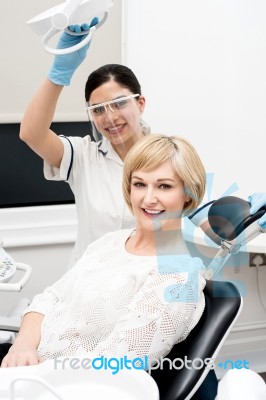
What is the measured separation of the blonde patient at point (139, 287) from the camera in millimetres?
1132

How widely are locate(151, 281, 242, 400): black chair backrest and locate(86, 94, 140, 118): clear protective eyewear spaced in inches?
25.7

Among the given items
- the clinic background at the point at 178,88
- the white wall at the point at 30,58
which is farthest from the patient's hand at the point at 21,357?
the white wall at the point at 30,58

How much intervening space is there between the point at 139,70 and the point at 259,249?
1.05 meters

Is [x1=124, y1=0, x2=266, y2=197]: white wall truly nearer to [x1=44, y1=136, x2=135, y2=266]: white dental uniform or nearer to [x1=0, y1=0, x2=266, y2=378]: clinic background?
[x1=0, y1=0, x2=266, y2=378]: clinic background

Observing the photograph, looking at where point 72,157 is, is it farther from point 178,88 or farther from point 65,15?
point 178,88

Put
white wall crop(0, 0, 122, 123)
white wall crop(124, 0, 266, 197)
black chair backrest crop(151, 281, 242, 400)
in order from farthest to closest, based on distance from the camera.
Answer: white wall crop(124, 0, 266, 197)
white wall crop(0, 0, 122, 123)
black chair backrest crop(151, 281, 242, 400)

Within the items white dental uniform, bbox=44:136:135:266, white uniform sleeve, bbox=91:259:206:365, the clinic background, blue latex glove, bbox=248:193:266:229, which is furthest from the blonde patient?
the clinic background

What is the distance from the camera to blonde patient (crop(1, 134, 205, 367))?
3.71ft

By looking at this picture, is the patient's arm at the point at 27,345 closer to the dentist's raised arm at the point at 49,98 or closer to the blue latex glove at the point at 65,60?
the dentist's raised arm at the point at 49,98

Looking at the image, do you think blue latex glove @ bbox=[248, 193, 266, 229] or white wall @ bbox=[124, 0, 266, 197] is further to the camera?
white wall @ bbox=[124, 0, 266, 197]

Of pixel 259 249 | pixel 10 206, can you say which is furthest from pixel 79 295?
pixel 10 206

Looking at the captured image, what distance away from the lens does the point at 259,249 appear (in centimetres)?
188

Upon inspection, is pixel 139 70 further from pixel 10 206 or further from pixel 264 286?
pixel 264 286

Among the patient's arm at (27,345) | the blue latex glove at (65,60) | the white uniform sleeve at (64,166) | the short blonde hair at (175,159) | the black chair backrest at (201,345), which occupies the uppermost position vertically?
the blue latex glove at (65,60)
